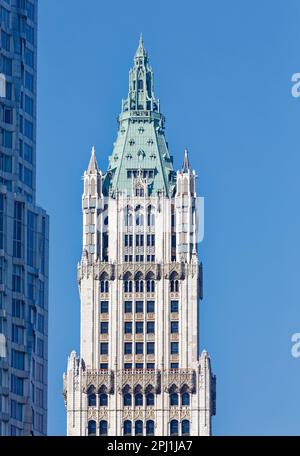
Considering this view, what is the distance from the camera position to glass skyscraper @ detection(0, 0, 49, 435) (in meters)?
155

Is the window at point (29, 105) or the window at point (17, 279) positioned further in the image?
the window at point (29, 105)

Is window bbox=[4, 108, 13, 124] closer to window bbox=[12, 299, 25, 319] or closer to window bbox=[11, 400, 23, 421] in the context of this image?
window bbox=[12, 299, 25, 319]

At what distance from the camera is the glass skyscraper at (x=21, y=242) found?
6110 inches

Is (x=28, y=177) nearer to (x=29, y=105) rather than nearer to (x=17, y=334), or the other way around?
(x=29, y=105)

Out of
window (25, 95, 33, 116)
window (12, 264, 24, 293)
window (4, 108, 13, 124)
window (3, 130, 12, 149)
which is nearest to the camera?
window (12, 264, 24, 293)

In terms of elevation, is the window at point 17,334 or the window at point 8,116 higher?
the window at point 8,116

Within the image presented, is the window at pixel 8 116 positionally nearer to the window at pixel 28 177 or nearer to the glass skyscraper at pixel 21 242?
the glass skyscraper at pixel 21 242

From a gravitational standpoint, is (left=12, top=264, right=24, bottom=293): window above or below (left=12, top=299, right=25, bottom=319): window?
above

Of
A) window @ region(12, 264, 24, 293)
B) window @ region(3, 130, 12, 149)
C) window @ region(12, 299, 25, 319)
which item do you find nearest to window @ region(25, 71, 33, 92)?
window @ region(3, 130, 12, 149)

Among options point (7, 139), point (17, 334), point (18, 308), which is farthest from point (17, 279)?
point (7, 139)

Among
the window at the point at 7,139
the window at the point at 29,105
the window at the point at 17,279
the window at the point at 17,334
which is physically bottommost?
the window at the point at 17,334

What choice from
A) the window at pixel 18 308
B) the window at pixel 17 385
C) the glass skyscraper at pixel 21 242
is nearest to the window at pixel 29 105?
the glass skyscraper at pixel 21 242
